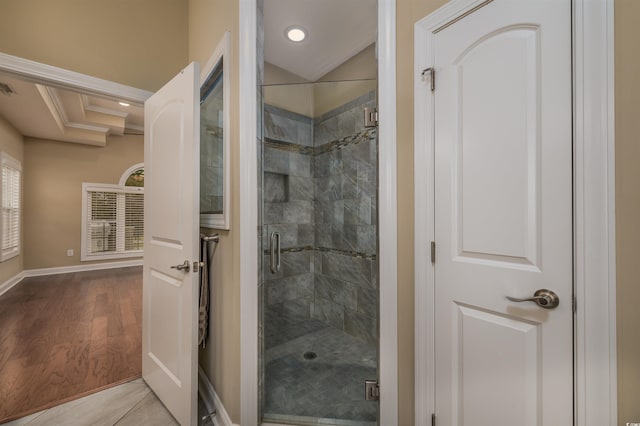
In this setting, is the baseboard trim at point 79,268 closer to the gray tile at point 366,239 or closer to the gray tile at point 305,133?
the gray tile at point 305,133

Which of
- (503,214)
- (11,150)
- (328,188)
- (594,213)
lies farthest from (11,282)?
(594,213)

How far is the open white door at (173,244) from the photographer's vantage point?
151 centimetres

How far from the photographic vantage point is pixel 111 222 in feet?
20.3

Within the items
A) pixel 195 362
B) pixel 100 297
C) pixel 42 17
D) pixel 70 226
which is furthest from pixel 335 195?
pixel 70 226

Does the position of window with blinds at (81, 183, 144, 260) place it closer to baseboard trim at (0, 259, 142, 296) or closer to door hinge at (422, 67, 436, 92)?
baseboard trim at (0, 259, 142, 296)

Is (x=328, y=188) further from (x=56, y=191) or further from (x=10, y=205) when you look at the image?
(x=56, y=191)

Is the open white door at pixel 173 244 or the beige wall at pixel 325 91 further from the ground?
the beige wall at pixel 325 91

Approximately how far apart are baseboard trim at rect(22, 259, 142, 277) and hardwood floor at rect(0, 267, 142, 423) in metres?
0.69

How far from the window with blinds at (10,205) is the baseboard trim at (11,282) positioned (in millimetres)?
389

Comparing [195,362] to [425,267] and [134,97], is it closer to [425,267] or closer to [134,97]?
[425,267]

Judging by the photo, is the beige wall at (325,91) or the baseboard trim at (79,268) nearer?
the beige wall at (325,91)

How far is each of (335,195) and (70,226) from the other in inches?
239

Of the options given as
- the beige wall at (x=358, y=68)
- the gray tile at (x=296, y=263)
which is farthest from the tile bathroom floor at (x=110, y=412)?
the beige wall at (x=358, y=68)

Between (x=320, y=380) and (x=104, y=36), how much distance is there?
2856 mm
